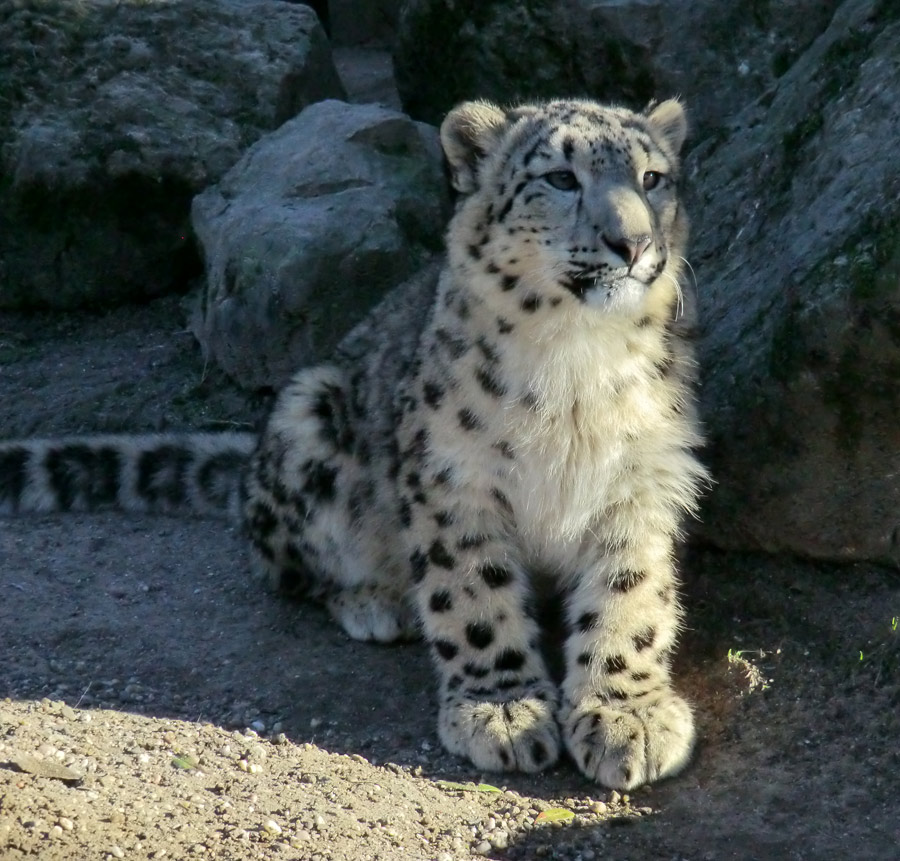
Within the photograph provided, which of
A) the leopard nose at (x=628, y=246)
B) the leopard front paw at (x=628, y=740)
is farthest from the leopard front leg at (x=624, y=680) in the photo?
the leopard nose at (x=628, y=246)

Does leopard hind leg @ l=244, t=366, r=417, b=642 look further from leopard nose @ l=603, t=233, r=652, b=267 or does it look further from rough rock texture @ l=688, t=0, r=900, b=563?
leopard nose @ l=603, t=233, r=652, b=267

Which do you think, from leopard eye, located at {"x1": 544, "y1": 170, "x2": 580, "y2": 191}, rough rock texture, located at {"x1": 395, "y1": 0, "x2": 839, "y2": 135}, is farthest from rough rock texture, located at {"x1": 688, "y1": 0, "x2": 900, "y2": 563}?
rough rock texture, located at {"x1": 395, "y1": 0, "x2": 839, "y2": 135}

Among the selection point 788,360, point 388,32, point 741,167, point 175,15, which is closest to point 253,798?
point 788,360

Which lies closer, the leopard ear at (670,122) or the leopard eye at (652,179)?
the leopard eye at (652,179)

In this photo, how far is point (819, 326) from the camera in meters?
4.09

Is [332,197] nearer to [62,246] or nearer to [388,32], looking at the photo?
[62,246]

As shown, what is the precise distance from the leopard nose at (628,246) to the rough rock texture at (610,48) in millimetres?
2695

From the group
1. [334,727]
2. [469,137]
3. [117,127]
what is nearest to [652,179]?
[469,137]

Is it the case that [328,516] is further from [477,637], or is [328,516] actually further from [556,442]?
[556,442]

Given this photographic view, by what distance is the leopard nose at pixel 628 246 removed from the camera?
12.0ft

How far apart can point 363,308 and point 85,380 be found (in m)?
1.42

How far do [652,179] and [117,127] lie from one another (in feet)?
12.1

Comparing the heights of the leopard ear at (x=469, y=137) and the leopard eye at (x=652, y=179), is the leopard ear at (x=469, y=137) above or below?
below

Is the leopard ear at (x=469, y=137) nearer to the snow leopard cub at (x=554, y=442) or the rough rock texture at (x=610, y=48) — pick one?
the snow leopard cub at (x=554, y=442)
